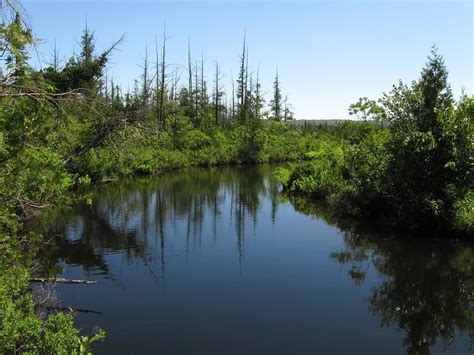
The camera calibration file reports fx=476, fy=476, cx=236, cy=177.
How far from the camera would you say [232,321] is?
9.64m

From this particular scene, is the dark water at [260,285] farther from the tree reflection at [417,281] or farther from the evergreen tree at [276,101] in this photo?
the evergreen tree at [276,101]

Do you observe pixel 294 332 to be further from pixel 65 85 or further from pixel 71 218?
pixel 65 85

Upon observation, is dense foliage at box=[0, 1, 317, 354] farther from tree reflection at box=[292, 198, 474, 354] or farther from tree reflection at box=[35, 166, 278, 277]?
tree reflection at box=[292, 198, 474, 354]

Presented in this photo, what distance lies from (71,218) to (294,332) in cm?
1379

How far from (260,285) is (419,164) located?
8294 mm

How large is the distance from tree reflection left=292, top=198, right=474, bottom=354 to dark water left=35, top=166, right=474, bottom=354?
0.11 ft

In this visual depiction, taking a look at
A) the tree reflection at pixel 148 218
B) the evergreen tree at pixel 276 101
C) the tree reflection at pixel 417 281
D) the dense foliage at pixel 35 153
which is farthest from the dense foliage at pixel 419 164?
the evergreen tree at pixel 276 101

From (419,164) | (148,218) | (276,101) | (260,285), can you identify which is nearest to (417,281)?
(260,285)

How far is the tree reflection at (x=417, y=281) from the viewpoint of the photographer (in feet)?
31.1

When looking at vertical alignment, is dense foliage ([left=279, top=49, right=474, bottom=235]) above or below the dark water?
above

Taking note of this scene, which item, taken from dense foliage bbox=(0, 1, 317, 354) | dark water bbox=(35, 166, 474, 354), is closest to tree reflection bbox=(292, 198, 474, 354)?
dark water bbox=(35, 166, 474, 354)

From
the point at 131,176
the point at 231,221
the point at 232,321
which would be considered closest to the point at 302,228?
the point at 231,221

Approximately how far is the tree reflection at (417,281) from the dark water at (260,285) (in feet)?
0.11

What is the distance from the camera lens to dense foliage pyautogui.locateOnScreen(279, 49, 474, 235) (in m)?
16.0
